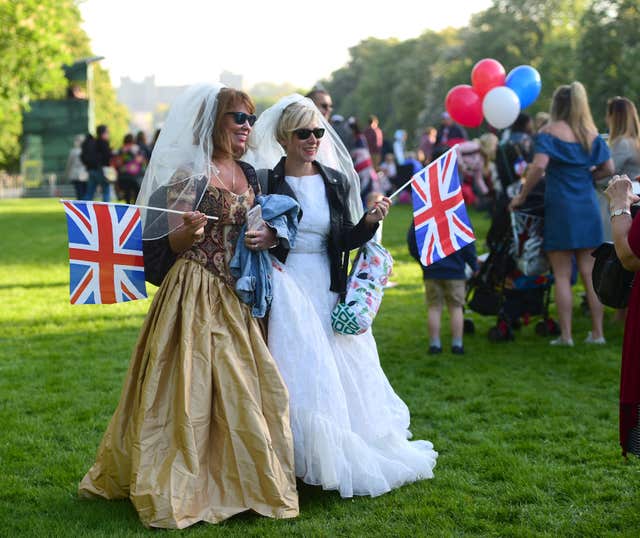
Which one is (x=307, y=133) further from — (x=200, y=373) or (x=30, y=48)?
(x=30, y=48)

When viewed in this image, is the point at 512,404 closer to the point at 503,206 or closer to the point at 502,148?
the point at 503,206

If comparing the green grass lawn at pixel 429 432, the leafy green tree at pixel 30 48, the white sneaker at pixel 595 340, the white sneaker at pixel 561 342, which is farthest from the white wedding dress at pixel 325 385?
the leafy green tree at pixel 30 48

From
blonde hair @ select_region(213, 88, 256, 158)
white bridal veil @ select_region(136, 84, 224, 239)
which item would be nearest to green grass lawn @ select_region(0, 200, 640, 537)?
white bridal veil @ select_region(136, 84, 224, 239)

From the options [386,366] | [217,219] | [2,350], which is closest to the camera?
[217,219]

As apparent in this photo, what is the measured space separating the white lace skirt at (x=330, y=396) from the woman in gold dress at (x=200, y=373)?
0.17 metres

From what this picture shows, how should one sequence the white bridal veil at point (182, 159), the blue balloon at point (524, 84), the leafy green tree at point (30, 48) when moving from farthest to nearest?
the leafy green tree at point (30, 48) → the blue balloon at point (524, 84) → the white bridal veil at point (182, 159)

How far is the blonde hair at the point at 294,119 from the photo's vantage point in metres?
5.11

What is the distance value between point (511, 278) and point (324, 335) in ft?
15.0

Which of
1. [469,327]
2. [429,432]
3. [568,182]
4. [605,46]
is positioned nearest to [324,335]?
[429,432]

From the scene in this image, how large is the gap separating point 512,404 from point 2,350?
4.74m

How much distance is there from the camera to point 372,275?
532 cm

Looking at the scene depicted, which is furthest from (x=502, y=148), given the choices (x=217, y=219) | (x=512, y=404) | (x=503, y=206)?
(x=217, y=219)

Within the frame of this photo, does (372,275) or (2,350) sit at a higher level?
(372,275)

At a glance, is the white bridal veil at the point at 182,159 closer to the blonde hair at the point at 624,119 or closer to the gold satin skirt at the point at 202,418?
the gold satin skirt at the point at 202,418
